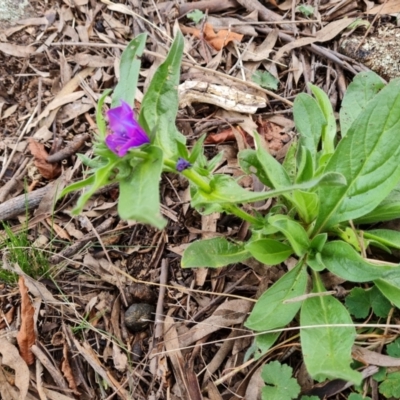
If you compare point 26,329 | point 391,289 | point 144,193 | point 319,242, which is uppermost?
point 144,193

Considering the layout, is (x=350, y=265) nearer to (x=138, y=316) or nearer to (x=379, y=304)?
(x=379, y=304)

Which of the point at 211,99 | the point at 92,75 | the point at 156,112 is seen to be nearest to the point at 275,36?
the point at 211,99

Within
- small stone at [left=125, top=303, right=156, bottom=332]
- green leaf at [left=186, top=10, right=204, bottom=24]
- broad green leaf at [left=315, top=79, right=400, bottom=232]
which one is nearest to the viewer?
broad green leaf at [left=315, top=79, right=400, bottom=232]

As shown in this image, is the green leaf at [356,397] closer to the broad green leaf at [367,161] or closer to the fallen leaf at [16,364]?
the broad green leaf at [367,161]

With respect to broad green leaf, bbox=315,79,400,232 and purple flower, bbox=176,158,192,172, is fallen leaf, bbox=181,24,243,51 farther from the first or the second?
purple flower, bbox=176,158,192,172

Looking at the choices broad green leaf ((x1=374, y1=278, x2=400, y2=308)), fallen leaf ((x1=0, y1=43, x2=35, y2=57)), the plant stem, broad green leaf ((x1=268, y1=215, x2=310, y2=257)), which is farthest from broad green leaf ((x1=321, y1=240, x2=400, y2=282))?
fallen leaf ((x1=0, y1=43, x2=35, y2=57))

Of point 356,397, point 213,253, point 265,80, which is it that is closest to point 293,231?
point 213,253
